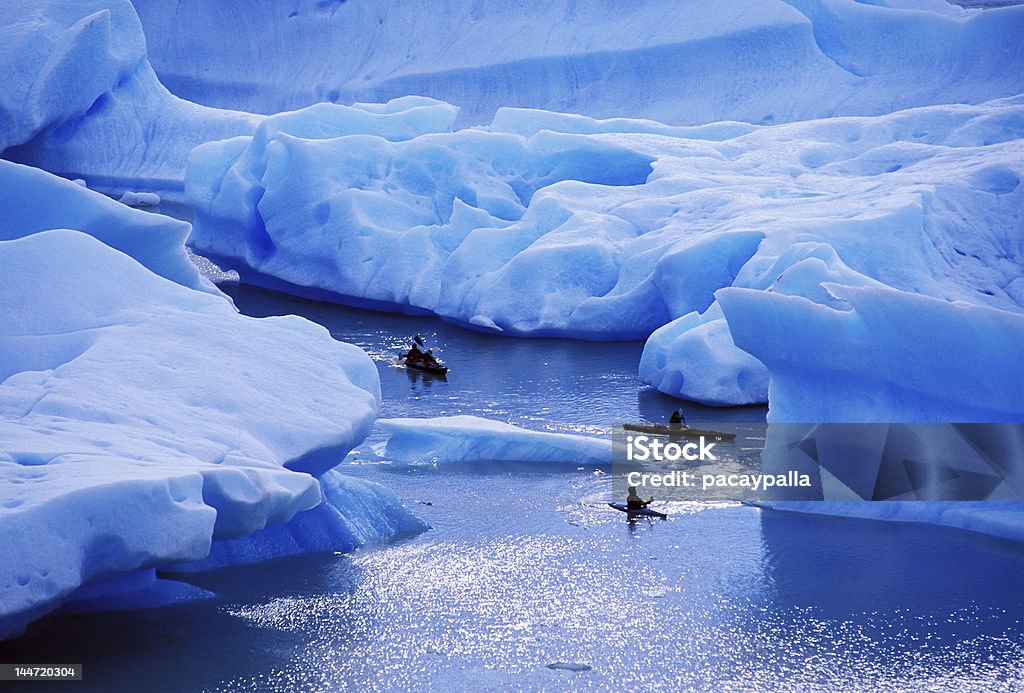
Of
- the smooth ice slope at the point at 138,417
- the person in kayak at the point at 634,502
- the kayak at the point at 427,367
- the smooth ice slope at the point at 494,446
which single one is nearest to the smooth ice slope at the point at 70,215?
the smooth ice slope at the point at 138,417

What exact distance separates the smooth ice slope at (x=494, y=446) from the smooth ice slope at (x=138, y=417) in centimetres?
138

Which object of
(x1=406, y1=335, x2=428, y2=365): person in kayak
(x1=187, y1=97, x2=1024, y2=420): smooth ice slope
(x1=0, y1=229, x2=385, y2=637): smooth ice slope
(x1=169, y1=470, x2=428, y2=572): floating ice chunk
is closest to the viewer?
(x1=0, y1=229, x2=385, y2=637): smooth ice slope

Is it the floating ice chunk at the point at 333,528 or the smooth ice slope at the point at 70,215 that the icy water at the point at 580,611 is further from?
the smooth ice slope at the point at 70,215

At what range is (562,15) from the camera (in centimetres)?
2039

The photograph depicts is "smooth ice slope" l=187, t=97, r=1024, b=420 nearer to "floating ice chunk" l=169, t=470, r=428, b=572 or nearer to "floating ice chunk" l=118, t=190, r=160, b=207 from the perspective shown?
"floating ice chunk" l=169, t=470, r=428, b=572

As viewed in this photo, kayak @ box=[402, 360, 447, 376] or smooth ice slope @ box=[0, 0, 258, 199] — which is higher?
smooth ice slope @ box=[0, 0, 258, 199]

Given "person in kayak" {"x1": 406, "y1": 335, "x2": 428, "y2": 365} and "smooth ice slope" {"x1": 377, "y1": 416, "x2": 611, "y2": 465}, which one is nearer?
"smooth ice slope" {"x1": 377, "y1": 416, "x2": 611, "y2": 465}

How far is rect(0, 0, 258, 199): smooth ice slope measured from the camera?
1634 cm

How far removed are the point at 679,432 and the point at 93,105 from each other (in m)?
12.4

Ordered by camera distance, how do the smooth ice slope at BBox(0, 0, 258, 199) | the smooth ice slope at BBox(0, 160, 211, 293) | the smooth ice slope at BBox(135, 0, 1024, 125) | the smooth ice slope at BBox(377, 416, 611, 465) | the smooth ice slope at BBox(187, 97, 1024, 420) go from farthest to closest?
the smooth ice slope at BBox(135, 0, 1024, 125), the smooth ice slope at BBox(0, 0, 258, 199), the smooth ice slope at BBox(187, 97, 1024, 420), the smooth ice slope at BBox(377, 416, 611, 465), the smooth ice slope at BBox(0, 160, 211, 293)

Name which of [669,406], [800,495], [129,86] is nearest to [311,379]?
[800,495]

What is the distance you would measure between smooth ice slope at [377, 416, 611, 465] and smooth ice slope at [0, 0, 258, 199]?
34.1ft

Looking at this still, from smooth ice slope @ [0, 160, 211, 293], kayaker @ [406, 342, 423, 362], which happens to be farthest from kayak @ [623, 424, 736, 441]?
Result: smooth ice slope @ [0, 160, 211, 293]

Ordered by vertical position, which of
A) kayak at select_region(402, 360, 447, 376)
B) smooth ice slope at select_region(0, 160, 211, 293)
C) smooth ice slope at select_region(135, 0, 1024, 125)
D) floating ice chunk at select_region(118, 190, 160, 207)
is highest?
smooth ice slope at select_region(135, 0, 1024, 125)
